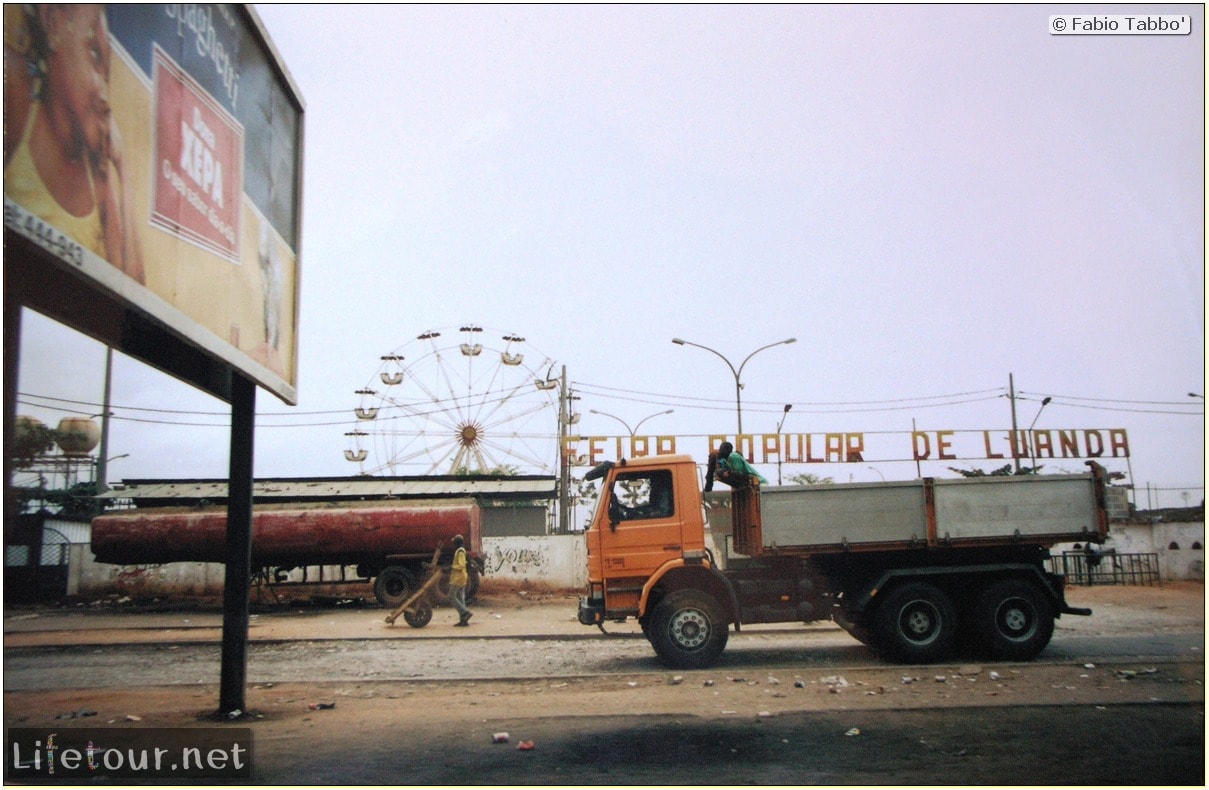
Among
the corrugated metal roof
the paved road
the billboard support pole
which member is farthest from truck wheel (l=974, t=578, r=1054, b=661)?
the corrugated metal roof

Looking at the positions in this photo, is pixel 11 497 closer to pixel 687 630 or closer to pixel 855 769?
pixel 855 769

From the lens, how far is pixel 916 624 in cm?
1002

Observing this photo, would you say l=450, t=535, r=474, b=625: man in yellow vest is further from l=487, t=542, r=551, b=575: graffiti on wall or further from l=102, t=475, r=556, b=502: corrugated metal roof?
l=487, t=542, r=551, b=575: graffiti on wall

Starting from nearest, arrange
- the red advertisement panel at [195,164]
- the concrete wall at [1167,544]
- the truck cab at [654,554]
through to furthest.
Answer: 1. the red advertisement panel at [195,164]
2. the truck cab at [654,554]
3. the concrete wall at [1167,544]

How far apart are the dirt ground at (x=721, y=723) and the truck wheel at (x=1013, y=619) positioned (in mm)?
318

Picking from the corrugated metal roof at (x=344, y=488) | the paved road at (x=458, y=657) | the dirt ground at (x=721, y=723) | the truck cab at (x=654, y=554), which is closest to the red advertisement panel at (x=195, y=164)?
the dirt ground at (x=721, y=723)

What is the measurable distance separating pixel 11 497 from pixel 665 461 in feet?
22.5

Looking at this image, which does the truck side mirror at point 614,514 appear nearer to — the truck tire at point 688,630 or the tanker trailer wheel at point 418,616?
the truck tire at point 688,630

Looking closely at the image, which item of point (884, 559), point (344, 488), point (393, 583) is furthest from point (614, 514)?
point (344, 488)

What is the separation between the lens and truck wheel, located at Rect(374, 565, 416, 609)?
70.8 ft

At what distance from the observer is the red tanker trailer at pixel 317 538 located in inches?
856

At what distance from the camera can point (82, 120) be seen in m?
4.69

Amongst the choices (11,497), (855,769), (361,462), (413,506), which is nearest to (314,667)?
(11,497)

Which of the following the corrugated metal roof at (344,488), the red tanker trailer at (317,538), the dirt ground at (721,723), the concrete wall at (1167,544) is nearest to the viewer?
the dirt ground at (721,723)
